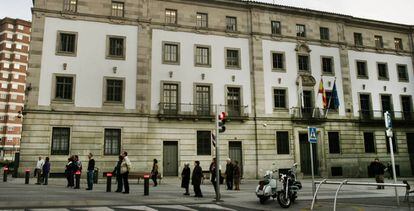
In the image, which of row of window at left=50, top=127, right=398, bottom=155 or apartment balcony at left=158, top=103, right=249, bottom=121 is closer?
row of window at left=50, top=127, right=398, bottom=155

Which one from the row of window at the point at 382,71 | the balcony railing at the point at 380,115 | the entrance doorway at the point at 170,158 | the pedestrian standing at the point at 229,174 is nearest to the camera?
the pedestrian standing at the point at 229,174

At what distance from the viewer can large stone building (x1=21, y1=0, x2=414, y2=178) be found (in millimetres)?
25750

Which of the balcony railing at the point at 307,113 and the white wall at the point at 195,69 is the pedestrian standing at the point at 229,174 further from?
the balcony railing at the point at 307,113

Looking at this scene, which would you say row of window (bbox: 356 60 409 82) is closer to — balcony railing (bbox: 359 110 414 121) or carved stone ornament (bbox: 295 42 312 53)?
balcony railing (bbox: 359 110 414 121)

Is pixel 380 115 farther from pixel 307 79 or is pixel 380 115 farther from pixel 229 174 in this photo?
pixel 229 174

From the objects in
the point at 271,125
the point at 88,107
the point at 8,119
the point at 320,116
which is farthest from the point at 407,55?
the point at 8,119

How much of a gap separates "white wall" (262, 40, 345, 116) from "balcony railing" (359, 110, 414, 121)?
7.88 feet

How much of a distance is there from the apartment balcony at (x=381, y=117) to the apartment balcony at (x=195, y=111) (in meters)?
12.4

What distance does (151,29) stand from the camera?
28641 millimetres

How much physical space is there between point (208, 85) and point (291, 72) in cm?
819

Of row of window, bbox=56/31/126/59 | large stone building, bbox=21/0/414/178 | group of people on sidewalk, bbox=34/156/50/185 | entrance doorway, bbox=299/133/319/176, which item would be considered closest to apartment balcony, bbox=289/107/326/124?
large stone building, bbox=21/0/414/178

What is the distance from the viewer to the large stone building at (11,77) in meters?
76.9

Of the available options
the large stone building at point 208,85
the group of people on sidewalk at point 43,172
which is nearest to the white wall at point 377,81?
the large stone building at point 208,85

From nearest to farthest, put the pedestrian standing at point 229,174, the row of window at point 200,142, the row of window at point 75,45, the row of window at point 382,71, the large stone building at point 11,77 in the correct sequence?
the pedestrian standing at point 229,174
the row of window at point 200,142
the row of window at point 75,45
the row of window at point 382,71
the large stone building at point 11,77
